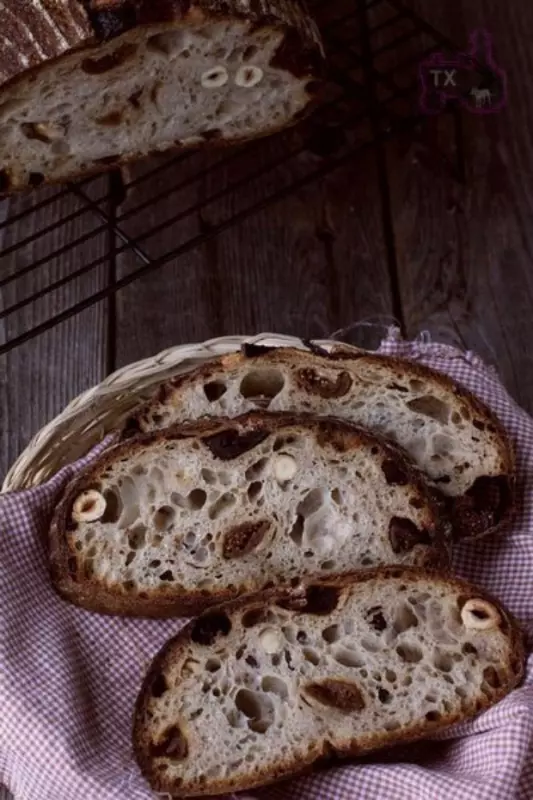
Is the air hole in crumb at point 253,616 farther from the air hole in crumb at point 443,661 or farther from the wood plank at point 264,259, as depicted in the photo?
the wood plank at point 264,259

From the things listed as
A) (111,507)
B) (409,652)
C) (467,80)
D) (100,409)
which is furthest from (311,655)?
(467,80)

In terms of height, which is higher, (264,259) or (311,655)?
(311,655)

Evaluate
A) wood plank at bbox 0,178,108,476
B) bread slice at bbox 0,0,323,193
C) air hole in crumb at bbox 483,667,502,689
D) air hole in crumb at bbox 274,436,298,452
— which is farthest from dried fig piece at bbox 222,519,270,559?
bread slice at bbox 0,0,323,193

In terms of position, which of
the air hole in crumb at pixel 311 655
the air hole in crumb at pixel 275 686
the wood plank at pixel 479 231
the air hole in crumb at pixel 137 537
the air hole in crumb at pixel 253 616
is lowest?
the wood plank at pixel 479 231

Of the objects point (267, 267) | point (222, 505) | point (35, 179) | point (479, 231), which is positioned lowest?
point (479, 231)

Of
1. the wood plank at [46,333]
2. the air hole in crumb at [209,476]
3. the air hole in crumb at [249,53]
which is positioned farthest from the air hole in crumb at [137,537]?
the air hole in crumb at [249,53]

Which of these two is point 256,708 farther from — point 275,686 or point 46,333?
point 46,333
